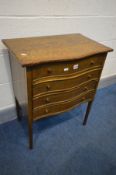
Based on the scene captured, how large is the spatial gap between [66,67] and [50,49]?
0.17 meters

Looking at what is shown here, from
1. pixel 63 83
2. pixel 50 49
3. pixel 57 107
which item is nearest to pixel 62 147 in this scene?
pixel 57 107

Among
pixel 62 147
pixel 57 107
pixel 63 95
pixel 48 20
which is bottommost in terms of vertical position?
pixel 62 147

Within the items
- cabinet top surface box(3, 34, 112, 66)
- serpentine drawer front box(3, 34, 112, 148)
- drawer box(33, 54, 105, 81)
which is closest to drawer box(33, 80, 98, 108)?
serpentine drawer front box(3, 34, 112, 148)

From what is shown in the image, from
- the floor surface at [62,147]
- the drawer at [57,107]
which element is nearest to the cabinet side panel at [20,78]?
the drawer at [57,107]

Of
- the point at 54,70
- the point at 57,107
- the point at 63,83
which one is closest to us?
the point at 54,70

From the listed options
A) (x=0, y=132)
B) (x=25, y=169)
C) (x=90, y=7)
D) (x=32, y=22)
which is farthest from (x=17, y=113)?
(x=90, y=7)

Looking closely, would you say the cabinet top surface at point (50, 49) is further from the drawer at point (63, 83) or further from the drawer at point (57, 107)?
the drawer at point (57, 107)

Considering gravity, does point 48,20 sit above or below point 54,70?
above

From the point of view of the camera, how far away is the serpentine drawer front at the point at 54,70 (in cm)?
96

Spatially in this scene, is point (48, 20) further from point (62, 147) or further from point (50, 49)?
point (62, 147)

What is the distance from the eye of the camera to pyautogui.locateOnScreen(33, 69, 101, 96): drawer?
3.42ft

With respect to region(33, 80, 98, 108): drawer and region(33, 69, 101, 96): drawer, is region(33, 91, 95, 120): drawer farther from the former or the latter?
region(33, 69, 101, 96): drawer

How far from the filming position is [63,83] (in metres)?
1.13

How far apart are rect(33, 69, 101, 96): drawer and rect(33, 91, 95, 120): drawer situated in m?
0.15
